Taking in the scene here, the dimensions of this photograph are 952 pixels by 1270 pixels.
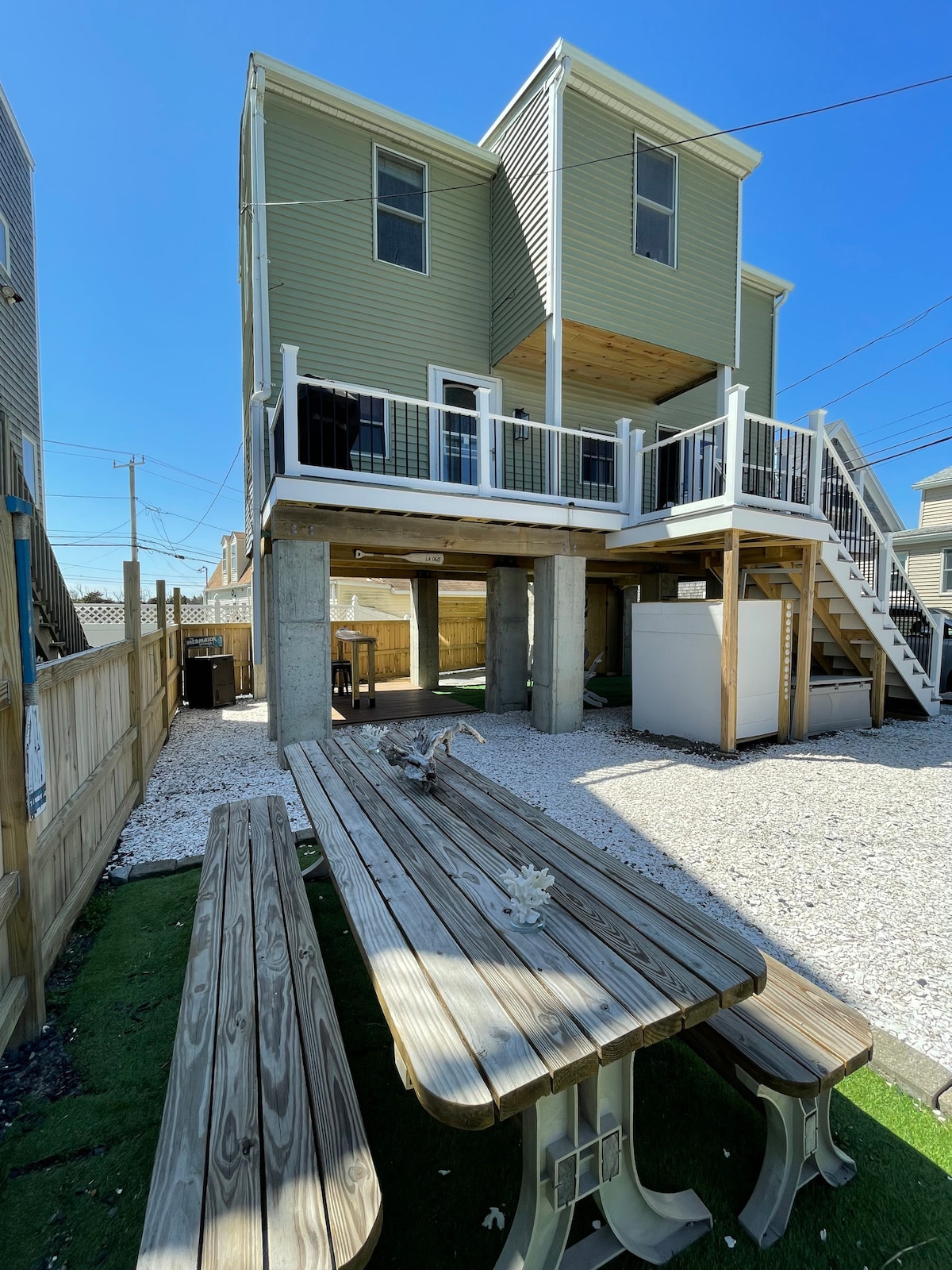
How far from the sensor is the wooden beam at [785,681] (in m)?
7.00

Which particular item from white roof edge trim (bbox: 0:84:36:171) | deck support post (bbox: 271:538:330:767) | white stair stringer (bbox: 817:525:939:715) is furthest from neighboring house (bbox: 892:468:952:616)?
white roof edge trim (bbox: 0:84:36:171)

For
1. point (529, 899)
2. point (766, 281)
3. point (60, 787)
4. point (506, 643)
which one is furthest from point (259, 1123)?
point (766, 281)

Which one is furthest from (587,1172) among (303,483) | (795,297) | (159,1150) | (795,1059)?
(795,297)

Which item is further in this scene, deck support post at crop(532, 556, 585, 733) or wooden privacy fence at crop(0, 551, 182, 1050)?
deck support post at crop(532, 556, 585, 733)

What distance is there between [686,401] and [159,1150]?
11428 millimetres

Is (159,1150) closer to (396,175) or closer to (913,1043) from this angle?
(913,1043)

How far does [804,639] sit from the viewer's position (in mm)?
7086

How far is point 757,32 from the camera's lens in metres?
8.35

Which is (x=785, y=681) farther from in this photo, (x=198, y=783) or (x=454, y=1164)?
(x=198, y=783)

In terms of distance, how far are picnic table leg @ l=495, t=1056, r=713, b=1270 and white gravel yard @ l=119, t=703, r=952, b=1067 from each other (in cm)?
153

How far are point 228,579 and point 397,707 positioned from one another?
123 feet

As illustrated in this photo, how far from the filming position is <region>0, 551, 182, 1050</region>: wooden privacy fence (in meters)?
2.04

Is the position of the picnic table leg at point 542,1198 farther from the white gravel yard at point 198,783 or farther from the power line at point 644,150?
the power line at point 644,150

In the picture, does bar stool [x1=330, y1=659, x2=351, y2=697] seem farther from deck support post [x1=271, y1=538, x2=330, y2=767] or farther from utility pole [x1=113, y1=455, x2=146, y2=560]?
utility pole [x1=113, y1=455, x2=146, y2=560]
